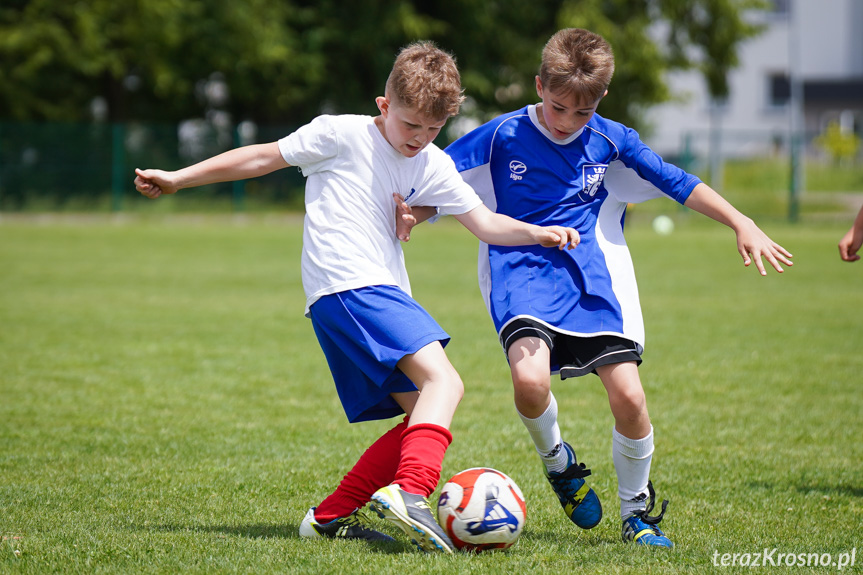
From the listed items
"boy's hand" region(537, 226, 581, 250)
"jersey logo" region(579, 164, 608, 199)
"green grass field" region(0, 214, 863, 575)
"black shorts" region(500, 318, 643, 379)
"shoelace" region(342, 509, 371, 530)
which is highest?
"jersey logo" region(579, 164, 608, 199)

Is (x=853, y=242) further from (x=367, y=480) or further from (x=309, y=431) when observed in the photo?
(x=309, y=431)

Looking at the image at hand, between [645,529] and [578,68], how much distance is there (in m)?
1.74

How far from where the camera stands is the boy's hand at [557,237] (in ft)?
11.1

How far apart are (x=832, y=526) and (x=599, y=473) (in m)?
1.15

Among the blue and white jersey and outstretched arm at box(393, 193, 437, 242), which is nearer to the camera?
outstretched arm at box(393, 193, 437, 242)

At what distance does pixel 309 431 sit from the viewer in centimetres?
547

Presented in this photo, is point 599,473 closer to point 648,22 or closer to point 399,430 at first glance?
point 399,430

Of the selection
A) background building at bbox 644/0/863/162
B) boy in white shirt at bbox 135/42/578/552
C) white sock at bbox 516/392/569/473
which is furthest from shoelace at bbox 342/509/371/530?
background building at bbox 644/0/863/162

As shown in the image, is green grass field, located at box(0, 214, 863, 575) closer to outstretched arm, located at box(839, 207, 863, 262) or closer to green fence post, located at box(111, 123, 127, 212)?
outstretched arm, located at box(839, 207, 863, 262)

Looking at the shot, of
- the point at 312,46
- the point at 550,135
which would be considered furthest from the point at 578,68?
the point at 312,46

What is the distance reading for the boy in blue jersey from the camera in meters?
3.61

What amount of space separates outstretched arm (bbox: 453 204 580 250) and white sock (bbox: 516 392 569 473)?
66 centimetres

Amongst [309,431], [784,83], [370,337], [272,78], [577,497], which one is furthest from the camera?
[784,83]

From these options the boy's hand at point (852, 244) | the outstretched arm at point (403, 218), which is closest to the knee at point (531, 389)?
the outstretched arm at point (403, 218)
